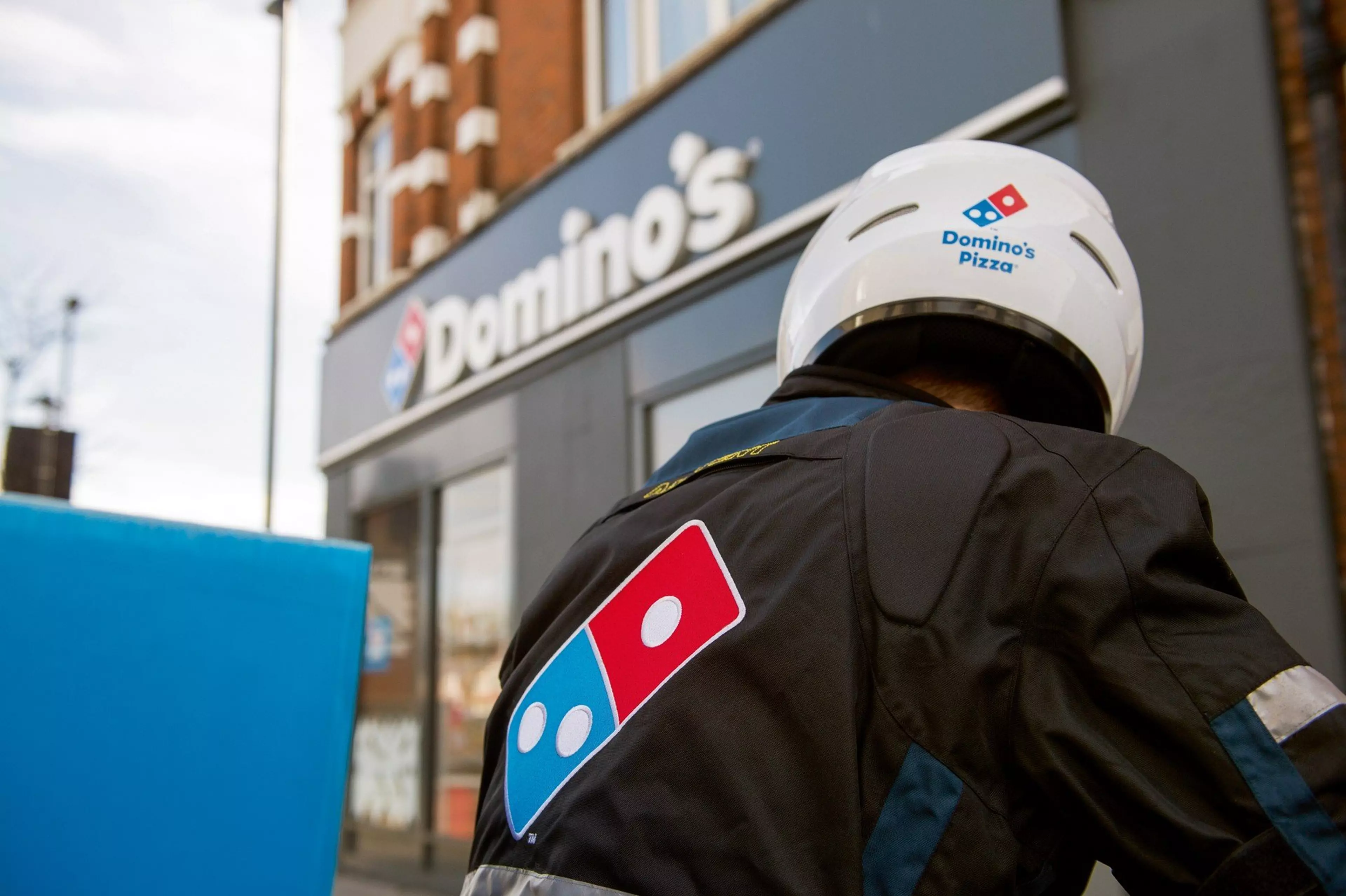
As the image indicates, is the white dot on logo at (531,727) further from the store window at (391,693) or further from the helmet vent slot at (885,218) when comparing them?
the store window at (391,693)

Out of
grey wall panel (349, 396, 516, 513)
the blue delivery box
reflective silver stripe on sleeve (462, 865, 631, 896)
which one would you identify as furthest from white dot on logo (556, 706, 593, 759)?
grey wall panel (349, 396, 516, 513)

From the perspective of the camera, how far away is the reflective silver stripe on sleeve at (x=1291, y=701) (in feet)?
3.06

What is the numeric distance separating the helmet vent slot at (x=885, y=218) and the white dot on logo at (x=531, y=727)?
1012mm

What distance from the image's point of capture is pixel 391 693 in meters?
8.83

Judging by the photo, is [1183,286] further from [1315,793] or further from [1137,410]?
[1315,793]

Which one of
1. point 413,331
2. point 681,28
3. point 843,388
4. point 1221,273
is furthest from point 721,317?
point 843,388

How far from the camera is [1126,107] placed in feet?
13.5

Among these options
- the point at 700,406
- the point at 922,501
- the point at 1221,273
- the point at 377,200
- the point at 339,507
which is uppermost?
the point at 377,200

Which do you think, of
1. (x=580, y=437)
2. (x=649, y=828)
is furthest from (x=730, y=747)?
(x=580, y=437)

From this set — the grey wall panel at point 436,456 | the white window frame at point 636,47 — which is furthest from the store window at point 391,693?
the white window frame at point 636,47

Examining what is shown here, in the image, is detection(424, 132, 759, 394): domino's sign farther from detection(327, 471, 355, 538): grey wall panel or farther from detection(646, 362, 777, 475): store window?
detection(327, 471, 355, 538): grey wall panel

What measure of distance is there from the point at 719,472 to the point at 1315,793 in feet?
2.16

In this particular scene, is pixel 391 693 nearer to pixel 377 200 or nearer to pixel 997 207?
pixel 377 200

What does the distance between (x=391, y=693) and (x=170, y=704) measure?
8.06 meters
